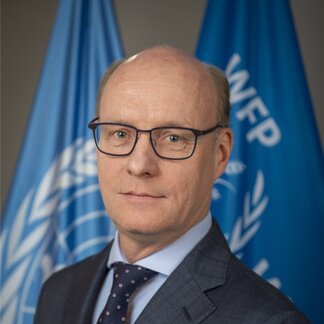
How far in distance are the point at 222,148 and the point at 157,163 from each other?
31cm

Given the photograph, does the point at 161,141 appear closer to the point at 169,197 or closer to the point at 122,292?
the point at 169,197

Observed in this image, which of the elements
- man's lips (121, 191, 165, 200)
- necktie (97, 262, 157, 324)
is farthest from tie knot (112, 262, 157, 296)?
man's lips (121, 191, 165, 200)

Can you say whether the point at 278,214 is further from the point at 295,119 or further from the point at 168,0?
the point at 168,0

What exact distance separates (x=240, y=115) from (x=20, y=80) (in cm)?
149

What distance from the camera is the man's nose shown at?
165 cm

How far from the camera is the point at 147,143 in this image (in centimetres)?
167

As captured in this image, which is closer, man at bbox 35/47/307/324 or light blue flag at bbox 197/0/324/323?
man at bbox 35/47/307/324

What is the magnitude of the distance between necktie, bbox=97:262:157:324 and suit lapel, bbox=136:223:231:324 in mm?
77

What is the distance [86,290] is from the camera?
1977mm

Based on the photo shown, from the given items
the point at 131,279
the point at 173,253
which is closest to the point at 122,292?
the point at 131,279

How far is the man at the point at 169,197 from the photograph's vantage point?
5.46 feet

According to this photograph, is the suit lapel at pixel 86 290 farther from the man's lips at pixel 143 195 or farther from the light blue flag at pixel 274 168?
the light blue flag at pixel 274 168

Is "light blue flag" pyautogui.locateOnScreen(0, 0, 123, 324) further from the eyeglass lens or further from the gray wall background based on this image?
the eyeglass lens

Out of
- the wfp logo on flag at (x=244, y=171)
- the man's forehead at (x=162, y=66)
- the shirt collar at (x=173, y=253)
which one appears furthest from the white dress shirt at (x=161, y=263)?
the wfp logo on flag at (x=244, y=171)
